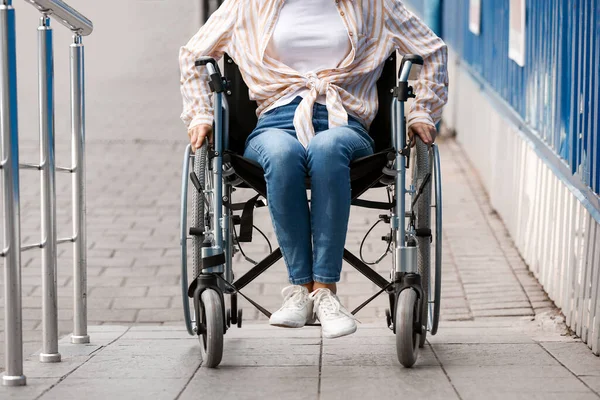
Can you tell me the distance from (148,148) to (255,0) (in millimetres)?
6028

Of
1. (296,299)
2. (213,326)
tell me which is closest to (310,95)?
(296,299)

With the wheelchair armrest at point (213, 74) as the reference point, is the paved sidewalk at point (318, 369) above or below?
below

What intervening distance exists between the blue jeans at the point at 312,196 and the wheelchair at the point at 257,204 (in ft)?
0.35

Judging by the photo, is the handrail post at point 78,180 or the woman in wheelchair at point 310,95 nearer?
the woman in wheelchair at point 310,95

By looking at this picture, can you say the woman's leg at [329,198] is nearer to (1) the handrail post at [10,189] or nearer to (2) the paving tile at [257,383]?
(2) the paving tile at [257,383]

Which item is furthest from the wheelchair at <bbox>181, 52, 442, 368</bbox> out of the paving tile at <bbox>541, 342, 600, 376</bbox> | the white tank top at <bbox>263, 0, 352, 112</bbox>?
the paving tile at <bbox>541, 342, 600, 376</bbox>

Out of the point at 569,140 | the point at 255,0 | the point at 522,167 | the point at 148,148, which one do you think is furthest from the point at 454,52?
the point at 255,0

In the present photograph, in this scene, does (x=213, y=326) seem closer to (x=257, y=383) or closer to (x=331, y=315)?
(x=257, y=383)

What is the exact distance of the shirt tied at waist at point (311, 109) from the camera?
156 inches

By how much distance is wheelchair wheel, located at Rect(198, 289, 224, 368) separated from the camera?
12.4 ft

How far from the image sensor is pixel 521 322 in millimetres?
5020

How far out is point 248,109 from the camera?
168 inches

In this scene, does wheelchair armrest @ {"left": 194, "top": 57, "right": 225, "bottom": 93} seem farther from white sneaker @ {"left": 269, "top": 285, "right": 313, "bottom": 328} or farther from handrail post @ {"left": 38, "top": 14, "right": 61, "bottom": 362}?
→ white sneaker @ {"left": 269, "top": 285, "right": 313, "bottom": 328}

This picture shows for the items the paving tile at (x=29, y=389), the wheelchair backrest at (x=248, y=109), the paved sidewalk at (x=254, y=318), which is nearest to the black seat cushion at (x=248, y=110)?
the wheelchair backrest at (x=248, y=109)
